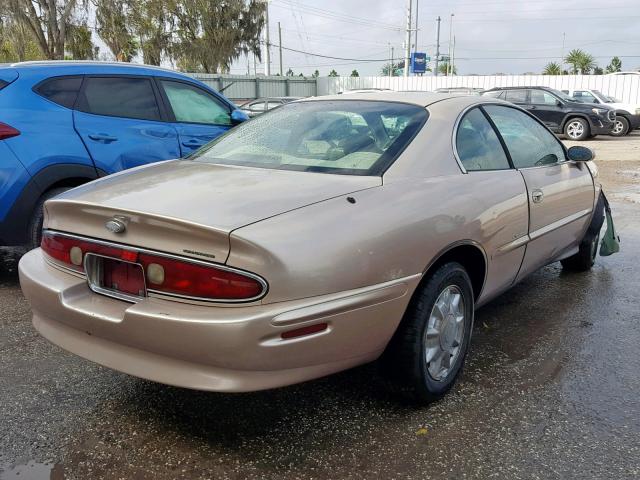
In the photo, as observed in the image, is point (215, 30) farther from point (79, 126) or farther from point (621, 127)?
point (79, 126)

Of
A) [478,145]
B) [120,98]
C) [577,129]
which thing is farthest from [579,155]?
[577,129]

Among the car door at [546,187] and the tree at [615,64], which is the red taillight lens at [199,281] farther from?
the tree at [615,64]

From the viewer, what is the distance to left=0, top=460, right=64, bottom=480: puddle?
2373 millimetres

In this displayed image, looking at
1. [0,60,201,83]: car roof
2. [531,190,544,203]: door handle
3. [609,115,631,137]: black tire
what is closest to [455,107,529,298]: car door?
[531,190,544,203]: door handle

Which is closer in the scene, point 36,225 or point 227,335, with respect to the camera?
point 227,335

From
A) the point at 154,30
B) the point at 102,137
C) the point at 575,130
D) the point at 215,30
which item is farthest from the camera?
the point at 215,30

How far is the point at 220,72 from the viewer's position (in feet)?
134

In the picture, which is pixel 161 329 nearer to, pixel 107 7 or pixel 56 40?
pixel 56 40

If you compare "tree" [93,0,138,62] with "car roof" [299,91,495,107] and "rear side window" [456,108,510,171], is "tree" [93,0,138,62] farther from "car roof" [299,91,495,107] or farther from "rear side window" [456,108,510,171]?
"rear side window" [456,108,510,171]

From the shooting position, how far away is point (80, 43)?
2573 centimetres

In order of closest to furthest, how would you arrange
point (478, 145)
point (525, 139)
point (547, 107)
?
1. point (478, 145)
2. point (525, 139)
3. point (547, 107)

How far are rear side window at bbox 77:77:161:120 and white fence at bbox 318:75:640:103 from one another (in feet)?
76.8

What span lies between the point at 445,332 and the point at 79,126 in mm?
3408

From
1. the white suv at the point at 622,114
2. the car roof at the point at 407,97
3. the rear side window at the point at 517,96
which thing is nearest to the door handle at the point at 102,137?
the car roof at the point at 407,97
